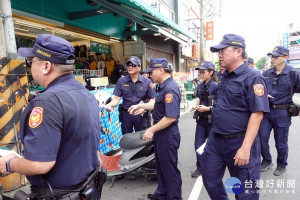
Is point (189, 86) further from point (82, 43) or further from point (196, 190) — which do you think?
point (196, 190)

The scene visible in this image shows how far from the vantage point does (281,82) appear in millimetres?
3904

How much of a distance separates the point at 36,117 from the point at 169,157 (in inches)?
76.6

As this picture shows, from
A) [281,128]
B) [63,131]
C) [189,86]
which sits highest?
[63,131]

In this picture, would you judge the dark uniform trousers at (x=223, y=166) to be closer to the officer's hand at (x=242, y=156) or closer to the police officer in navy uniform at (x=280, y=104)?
the officer's hand at (x=242, y=156)

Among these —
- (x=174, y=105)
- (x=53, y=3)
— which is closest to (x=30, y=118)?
(x=174, y=105)

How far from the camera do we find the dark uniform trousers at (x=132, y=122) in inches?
164

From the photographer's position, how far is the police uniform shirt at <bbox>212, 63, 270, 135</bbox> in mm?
2209

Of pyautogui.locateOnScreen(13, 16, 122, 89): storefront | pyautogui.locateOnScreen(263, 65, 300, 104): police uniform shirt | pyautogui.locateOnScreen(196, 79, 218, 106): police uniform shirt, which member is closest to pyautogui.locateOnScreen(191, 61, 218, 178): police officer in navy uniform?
pyautogui.locateOnScreen(196, 79, 218, 106): police uniform shirt

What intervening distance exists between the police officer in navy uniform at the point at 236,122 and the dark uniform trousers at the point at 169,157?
0.45 meters

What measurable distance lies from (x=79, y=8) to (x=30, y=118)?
7.57m

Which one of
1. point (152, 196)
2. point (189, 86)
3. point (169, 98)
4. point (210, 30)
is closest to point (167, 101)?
point (169, 98)

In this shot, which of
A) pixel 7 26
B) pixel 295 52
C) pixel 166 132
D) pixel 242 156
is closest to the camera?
pixel 242 156

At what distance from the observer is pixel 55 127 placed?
50.1 inches

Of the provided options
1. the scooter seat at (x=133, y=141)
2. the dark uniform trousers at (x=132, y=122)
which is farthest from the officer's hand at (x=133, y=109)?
the dark uniform trousers at (x=132, y=122)
